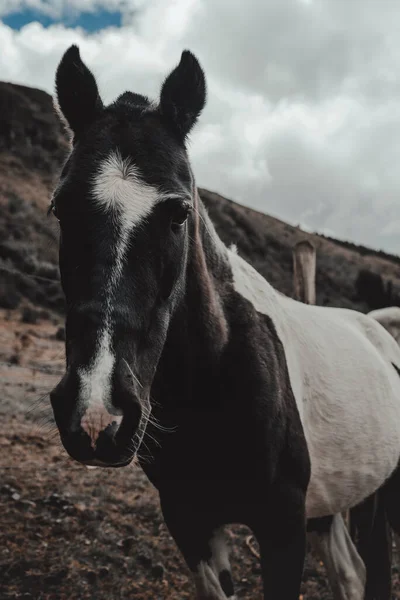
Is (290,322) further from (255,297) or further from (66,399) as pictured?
(66,399)

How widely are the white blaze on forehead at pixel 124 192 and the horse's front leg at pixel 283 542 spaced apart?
4.51ft

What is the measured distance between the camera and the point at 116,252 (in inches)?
58.2

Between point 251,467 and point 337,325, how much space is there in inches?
59.2

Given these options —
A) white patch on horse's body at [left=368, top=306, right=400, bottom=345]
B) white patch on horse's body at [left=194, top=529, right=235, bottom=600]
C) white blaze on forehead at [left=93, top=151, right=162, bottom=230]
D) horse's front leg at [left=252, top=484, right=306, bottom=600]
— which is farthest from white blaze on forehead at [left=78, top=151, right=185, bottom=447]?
white patch on horse's body at [left=368, top=306, right=400, bottom=345]

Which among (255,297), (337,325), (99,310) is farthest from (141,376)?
(337,325)

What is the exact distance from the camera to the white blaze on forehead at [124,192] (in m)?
1.53

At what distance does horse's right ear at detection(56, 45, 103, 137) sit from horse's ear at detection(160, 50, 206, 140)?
0.89 ft

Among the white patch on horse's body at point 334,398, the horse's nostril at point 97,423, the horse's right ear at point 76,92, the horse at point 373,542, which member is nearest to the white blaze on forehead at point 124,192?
the horse's right ear at point 76,92

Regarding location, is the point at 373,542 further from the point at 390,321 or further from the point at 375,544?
the point at 390,321

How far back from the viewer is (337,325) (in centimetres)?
328

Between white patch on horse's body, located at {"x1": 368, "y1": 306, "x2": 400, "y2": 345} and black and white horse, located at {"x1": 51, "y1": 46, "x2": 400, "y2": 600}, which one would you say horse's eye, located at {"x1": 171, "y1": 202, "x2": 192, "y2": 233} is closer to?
black and white horse, located at {"x1": 51, "y1": 46, "x2": 400, "y2": 600}

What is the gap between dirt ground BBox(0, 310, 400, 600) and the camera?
11.5ft

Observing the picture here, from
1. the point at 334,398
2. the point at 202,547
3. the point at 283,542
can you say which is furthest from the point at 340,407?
the point at 202,547

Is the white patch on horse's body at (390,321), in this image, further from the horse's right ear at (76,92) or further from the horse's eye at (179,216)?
the horse's right ear at (76,92)
